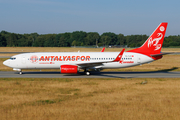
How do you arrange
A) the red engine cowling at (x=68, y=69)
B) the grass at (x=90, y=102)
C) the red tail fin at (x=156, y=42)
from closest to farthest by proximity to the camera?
1. the grass at (x=90, y=102)
2. the red engine cowling at (x=68, y=69)
3. the red tail fin at (x=156, y=42)

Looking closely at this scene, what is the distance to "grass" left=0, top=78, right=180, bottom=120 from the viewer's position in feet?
44.6

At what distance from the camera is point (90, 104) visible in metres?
16.1

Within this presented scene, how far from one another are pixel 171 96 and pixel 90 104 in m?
7.84

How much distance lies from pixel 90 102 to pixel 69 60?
17.6 m

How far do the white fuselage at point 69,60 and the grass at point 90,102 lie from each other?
11.0 meters

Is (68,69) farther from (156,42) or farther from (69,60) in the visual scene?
(156,42)

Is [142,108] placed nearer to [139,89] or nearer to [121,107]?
[121,107]

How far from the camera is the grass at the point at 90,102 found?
44.6ft

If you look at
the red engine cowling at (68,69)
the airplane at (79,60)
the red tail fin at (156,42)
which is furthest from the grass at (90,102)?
the red tail fin at (156,42)

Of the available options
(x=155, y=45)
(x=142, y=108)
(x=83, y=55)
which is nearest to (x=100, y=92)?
(x=142, y=108)

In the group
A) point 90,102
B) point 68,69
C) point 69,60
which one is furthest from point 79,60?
point 90,102

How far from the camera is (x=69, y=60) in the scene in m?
33.7

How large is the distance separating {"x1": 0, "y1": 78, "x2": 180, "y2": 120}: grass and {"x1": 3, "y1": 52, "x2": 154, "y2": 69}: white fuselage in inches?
435

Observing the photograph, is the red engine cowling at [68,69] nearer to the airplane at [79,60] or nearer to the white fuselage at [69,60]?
the airplane at [79,60]
